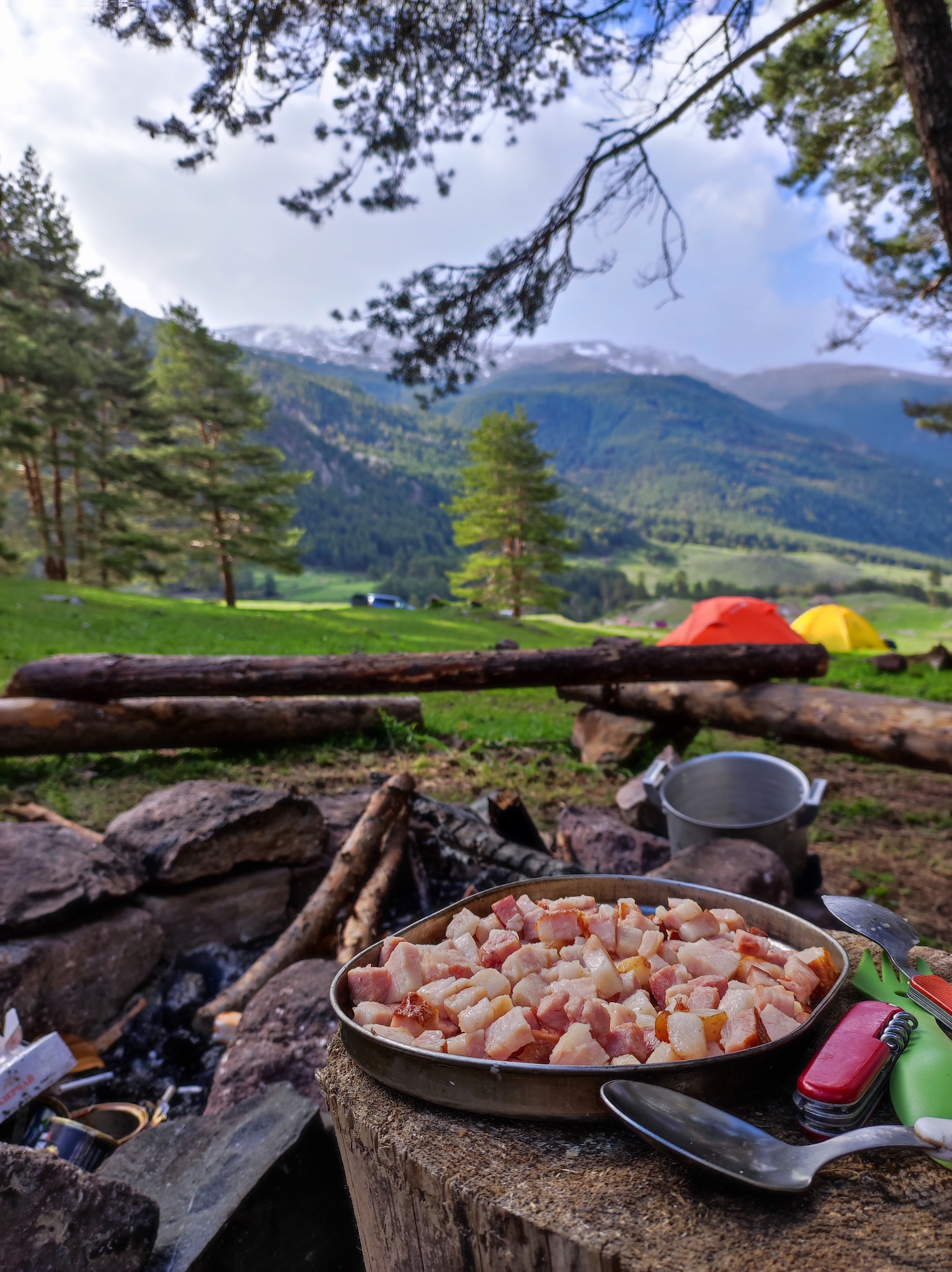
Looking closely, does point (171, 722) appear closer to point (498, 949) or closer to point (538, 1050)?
point (498, 949)

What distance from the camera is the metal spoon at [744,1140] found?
87 centimetres

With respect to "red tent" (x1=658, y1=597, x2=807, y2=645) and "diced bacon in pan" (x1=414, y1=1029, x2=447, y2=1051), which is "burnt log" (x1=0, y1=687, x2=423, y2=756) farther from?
"red tent" (x1=658, y1=597, x2=807, y2=645)

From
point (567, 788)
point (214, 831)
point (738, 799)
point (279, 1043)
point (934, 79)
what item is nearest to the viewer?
point (279, 1043)

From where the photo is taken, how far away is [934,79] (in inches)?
173

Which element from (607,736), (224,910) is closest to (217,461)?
(607,736)

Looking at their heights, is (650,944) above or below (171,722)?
above

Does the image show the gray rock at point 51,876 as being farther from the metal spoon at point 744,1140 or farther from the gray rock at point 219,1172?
the metal spoon at point 744,1140

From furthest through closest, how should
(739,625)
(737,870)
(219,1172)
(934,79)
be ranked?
1. (739,625)
2. (934,79)
3. (737,870)
4. (219,1172)

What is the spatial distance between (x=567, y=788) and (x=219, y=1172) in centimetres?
510

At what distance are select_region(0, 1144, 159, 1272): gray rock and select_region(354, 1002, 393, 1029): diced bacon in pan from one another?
955mm

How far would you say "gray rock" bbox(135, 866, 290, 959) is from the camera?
3672mm

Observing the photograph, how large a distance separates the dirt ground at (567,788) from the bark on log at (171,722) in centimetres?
26

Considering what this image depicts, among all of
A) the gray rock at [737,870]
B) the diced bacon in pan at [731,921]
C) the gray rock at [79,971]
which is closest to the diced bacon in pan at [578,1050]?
the diced bacon in pan at [731,921]

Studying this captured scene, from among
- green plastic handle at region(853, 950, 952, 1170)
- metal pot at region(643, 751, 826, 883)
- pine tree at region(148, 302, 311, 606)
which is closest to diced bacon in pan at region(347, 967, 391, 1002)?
green plastic handle at region(853, 950, 952, 1170)
